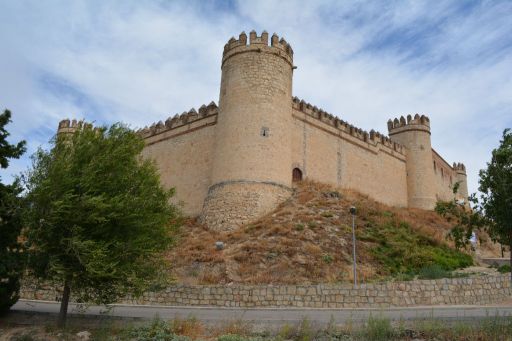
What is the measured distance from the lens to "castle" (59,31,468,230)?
22.7 metres

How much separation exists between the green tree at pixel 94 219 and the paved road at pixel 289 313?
1183 millimetres

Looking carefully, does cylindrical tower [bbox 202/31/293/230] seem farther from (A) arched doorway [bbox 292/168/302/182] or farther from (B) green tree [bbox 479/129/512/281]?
(B) green tree [bbox 479/129/512/281]

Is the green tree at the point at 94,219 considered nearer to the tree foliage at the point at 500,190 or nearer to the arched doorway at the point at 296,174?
the tree foliage at the point at 500,190

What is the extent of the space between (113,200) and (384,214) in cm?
1569

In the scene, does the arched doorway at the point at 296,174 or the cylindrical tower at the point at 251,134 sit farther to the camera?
the arched doorway at the point at 296,174

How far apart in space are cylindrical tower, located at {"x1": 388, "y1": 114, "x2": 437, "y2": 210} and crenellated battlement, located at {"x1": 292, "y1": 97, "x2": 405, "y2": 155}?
1.08m

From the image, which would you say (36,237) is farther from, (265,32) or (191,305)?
(265,32)

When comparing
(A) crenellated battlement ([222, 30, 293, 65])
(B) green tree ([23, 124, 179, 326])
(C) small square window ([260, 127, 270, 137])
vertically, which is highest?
(A) crenellated battlement ([222, 30, 293, 65])

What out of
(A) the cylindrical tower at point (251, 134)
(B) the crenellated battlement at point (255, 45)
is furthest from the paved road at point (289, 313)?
(B) the crenellated battlement at point (255, 45)

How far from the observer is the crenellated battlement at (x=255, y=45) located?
2466 centimetres

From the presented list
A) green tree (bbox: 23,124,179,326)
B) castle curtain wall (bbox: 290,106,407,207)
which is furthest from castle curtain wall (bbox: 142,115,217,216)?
green tree (bbox: 23,124,179,326)

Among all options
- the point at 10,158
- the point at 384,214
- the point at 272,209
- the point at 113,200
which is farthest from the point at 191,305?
the point at 384,214

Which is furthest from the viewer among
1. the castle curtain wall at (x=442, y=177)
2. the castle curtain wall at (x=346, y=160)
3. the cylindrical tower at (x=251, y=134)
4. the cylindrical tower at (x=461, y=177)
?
the cylindrical tower at (x=461, y=177)

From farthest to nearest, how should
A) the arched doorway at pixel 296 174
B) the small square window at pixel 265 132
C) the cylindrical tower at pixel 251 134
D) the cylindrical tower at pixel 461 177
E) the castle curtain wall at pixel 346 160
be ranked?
1. the cylindrical tower at pixel 461 177
2. the castle curtain wall at pixel 346 160
3. the arched doorway at pixel 296 174
4. the small square window at pixel 265 132
5. the cylindrical tower at pixel 251 134
